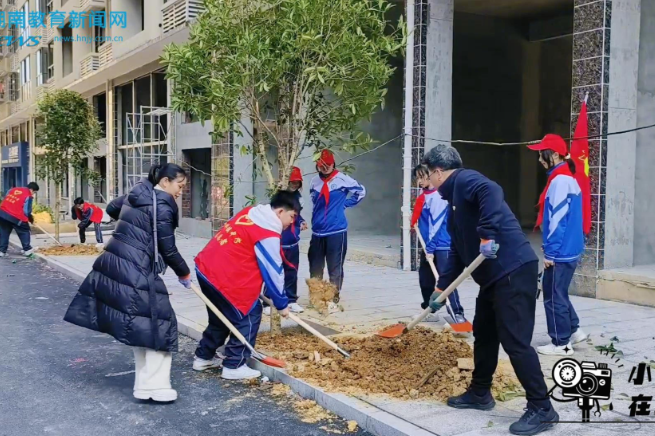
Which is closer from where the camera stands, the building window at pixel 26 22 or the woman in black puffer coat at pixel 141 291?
the woman in black puffer coat at pixel 141 291

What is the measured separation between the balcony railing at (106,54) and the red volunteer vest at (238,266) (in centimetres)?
1834

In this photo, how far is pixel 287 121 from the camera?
21.3 feet

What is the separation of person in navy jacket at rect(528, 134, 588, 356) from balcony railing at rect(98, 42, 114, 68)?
18.9 meters

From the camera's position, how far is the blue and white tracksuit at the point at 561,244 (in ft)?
18.2

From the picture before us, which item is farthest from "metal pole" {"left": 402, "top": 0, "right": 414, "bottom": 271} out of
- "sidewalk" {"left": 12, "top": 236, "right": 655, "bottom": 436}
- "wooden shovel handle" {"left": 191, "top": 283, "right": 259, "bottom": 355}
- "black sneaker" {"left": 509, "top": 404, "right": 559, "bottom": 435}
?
"black sneaker" {"left": 509, "top": 404, "right": 559, "bottom": 435}

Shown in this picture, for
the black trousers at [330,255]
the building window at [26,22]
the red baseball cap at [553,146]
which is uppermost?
the building window at [26,22]

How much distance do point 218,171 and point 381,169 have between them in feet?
12.8

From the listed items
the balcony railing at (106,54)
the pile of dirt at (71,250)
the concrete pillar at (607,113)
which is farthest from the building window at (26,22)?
the concrete pillar at (607,113)

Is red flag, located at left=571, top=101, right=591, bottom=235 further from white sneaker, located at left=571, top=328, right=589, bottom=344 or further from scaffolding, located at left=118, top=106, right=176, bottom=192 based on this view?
scaffolding, located at left=118, top=106, right=176, bottom=192

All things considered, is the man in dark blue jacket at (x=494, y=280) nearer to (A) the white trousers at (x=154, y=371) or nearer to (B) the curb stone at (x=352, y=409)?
(B) the curb stone at (x=352, y=409)

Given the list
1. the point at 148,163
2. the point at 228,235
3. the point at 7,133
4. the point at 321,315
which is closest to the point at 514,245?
the point at 228,235

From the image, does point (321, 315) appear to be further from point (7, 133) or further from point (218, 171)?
point (7, 133)

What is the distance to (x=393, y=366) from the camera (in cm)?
511

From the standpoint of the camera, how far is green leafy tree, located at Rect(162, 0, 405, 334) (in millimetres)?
5762
